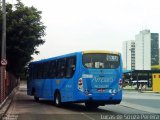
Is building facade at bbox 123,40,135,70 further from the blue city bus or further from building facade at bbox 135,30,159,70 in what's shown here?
the blue city bus

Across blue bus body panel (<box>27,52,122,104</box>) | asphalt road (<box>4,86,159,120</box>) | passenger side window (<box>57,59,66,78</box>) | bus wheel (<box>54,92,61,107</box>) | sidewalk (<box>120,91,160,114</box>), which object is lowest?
sidewalk (<box>120,91,160,114</box>)

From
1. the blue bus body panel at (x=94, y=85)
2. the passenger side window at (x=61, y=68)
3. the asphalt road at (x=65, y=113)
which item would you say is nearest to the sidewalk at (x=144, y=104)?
the asphalt road at (x=65, y=113)

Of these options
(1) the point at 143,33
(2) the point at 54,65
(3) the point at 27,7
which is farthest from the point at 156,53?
(2) the point at 54,65

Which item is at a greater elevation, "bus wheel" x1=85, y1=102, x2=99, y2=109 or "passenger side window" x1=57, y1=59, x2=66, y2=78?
"passenger side window" x1=57, y1=59, x2=66, y2=78

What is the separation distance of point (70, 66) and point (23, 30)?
11.9 m

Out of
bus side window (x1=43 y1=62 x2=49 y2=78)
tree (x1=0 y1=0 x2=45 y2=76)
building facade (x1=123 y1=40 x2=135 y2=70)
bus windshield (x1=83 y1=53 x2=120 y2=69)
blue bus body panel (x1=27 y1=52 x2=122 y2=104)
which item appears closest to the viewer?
blue bus body panel (x1=27 y1=52 x2=122 y2=104)

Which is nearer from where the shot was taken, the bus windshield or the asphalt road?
the asphalt road

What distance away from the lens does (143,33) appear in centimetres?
12444

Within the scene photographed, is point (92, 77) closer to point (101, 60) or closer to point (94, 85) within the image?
point (94, 85)

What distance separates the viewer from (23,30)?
33.0 m

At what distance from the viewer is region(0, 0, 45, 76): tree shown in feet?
108

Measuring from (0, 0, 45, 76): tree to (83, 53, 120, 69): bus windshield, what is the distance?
41.2 ft

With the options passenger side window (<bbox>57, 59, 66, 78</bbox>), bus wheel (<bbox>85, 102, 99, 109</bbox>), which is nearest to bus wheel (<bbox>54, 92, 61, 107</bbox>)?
passenger side window (<bbox>57, 59, 66, 78</bbox>)

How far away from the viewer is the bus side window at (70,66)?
70.3ft
